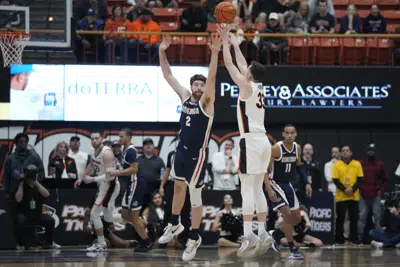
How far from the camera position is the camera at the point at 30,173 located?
1727 cm

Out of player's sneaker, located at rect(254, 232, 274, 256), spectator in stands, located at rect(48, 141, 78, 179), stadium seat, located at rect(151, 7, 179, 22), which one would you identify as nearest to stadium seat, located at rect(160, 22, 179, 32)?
stadium seat, located at rect(151, 7, 179, 22)

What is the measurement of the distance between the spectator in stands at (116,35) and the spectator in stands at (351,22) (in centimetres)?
513

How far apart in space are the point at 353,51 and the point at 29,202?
8.93 meters

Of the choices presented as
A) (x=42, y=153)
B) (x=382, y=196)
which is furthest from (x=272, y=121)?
(x=42, y=153)

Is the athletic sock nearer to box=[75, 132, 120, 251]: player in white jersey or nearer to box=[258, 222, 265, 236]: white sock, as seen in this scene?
box=[258, 222, 265, 236]: white sock

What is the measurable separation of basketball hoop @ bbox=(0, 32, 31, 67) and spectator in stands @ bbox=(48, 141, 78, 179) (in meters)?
2.72

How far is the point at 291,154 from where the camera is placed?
1508 centimetres

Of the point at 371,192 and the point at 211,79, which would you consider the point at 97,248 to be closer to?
the point at 211,79

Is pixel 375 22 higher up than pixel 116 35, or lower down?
higher up

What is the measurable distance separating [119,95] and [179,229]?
9.17m

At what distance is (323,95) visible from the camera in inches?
877

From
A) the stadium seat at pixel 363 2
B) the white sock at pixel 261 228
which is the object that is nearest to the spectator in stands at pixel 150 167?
the white sock at pixel 261 228

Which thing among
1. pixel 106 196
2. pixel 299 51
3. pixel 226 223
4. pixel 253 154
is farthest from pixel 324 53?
pixel 253 154

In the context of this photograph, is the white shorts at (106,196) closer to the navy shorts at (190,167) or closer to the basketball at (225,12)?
the navy shorts at (190,167)
